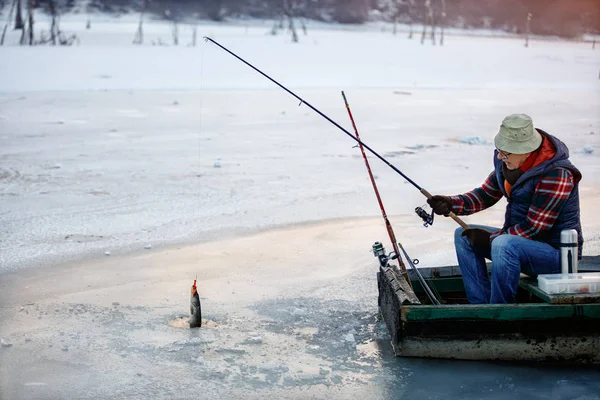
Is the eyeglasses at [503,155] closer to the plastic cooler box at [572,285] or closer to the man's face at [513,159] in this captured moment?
the man's face at [513,159]

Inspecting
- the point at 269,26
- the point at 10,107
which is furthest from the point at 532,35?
the point at 10,107

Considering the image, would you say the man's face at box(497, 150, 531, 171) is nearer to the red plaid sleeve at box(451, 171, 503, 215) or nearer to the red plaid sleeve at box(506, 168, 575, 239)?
the red plaid sleeve at box(506, 168, 575, 239)

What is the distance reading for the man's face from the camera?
13.8ft

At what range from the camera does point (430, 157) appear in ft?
33.2

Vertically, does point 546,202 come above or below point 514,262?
above

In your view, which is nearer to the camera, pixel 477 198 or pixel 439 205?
pixel 439 205

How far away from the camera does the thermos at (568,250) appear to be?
404 centimetres

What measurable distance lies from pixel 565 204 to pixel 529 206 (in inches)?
6.6

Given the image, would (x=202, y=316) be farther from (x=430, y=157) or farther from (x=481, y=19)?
(x=481, y=19)

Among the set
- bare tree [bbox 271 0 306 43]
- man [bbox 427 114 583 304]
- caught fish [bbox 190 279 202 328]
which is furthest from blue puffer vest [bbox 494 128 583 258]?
bare tree [bbox 271 0 306 43]

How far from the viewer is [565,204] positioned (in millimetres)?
4168

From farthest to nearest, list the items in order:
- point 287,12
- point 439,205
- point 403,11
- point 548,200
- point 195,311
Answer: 1. point 403,11
2. point 287,12
3. point 195,311
4. point 439,205
5. point 548,200

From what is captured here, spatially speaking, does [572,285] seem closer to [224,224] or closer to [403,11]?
[224,224]

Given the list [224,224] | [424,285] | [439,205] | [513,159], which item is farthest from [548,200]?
[224,224]
